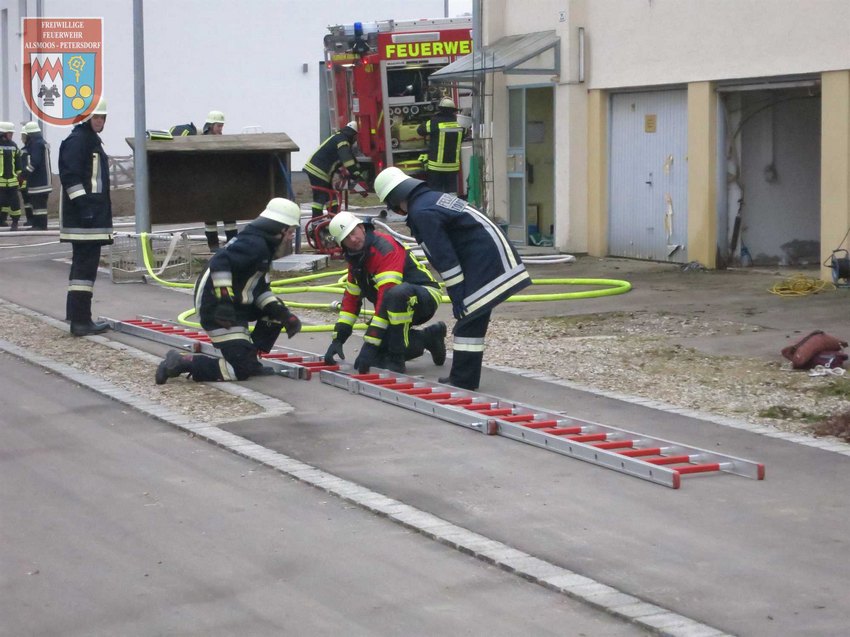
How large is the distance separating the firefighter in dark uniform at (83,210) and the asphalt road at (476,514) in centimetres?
269

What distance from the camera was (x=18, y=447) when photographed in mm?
7629

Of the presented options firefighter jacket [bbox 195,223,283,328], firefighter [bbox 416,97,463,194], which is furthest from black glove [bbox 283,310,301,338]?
firefighter [bbox 416,97,463,194]

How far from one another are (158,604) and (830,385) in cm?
557

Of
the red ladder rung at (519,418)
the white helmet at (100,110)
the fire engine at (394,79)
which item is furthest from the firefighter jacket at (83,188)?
the fire engine at (394,79)

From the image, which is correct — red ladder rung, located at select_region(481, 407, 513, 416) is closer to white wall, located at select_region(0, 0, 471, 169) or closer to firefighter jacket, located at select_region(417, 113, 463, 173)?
firefighter jacket, located at select_region(417, 113, 463, 173)

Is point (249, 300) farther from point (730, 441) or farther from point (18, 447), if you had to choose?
point (730, 441)

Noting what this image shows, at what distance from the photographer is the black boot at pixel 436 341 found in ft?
32.9

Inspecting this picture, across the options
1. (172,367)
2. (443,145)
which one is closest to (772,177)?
(443,145)

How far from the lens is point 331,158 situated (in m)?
18.2

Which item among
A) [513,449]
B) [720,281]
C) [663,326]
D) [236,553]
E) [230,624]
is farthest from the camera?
[720,281]

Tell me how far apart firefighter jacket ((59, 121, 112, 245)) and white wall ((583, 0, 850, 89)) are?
7387 millimetres

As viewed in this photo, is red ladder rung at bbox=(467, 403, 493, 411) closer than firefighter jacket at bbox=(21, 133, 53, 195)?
Yes

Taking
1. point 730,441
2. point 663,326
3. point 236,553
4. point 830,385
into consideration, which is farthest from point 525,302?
point 236,553

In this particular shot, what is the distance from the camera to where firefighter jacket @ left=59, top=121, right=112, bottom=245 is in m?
11.8
